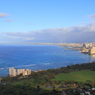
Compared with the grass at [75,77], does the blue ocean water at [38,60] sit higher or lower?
lower

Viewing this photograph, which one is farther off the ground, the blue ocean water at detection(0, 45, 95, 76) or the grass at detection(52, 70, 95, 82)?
the grass at detection(52, 70, 95, 82)

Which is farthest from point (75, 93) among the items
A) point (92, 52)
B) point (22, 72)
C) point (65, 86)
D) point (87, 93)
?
point (92, 52)

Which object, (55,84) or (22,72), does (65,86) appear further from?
(22,72)

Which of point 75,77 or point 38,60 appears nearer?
point 75,77

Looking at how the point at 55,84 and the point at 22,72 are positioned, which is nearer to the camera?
the point at 55,84

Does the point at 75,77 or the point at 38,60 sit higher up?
the point at 75,77

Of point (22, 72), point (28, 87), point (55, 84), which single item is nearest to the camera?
point (28, 87)

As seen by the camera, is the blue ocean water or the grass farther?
the blue ocean water

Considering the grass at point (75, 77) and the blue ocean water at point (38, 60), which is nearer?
the grass at point (75, 77)

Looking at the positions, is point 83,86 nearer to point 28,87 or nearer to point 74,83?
point 74,83

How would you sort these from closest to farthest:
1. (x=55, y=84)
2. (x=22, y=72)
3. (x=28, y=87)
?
1. (x=28, y=87)
2. (x=55, y=84)
3. (x=22, y=72)
